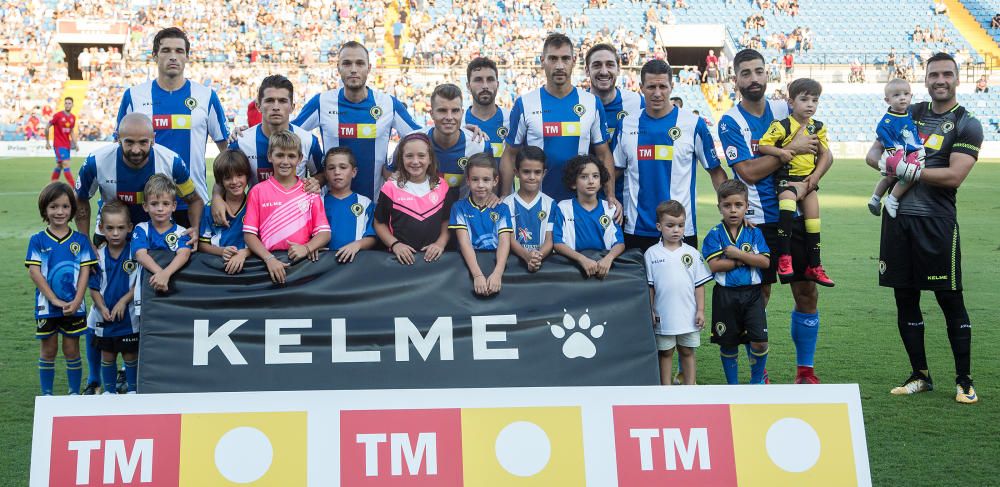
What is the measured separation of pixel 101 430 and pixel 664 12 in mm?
39944

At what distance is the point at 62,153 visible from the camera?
1875 centimetres

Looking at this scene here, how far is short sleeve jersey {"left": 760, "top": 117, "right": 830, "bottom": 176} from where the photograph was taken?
212 inches

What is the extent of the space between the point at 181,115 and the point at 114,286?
125 centimetres

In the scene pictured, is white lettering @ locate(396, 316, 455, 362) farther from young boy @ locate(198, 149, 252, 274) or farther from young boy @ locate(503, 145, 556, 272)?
young boy @ locate(198, 149, 252, 274)

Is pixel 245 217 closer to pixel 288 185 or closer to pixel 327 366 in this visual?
pixel 288 185

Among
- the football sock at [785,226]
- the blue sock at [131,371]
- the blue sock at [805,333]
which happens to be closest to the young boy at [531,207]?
the football sock at [785,226]

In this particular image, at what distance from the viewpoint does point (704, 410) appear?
10.2ft

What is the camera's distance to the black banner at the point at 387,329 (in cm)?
436

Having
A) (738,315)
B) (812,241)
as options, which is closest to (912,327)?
(812,241)

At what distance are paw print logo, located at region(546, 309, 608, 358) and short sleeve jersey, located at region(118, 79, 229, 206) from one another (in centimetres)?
253

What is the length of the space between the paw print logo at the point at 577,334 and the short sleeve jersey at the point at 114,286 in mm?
2336

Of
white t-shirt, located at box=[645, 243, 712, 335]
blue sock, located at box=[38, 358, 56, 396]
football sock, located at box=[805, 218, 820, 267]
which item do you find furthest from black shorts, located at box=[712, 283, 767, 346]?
blue sock, located at box=[38, 358, 56, 396]

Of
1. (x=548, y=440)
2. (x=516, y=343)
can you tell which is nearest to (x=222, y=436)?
(x=548, y=440)

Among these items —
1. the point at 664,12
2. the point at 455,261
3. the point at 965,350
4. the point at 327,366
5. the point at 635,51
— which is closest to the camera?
the point at 327,366
